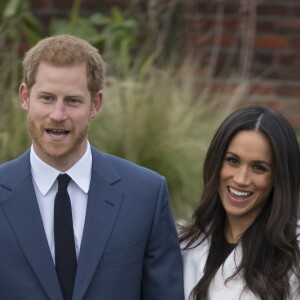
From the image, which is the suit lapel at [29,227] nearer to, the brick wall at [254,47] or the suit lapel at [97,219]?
the suit lapel at [97,219]

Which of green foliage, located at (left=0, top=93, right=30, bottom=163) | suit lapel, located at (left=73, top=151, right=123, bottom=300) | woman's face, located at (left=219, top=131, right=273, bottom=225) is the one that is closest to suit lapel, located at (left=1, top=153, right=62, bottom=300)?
suit lapel, located at (left=73, top=151, right=123, bottom=300)

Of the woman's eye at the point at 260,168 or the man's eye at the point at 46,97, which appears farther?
the woman's eye at the point at 260,168

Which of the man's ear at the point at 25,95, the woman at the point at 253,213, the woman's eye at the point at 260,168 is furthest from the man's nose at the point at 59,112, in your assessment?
the woman's eye at the point at 260,168

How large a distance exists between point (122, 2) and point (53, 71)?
5.04 meters

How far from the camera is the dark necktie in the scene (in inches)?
162

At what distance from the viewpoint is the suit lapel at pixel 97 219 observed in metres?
4.13

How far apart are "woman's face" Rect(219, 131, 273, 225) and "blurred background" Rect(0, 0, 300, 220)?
2.67 metres

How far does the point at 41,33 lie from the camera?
332 inches

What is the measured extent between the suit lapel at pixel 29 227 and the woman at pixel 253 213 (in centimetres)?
66

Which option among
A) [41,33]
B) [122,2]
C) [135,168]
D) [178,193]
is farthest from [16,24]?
[135,168]

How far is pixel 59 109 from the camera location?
13.2 ft

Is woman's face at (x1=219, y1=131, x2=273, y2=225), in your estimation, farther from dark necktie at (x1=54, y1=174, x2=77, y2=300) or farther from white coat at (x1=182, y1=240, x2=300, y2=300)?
dark necktie at (x1=54, y1=174, x2=77, y2=300)

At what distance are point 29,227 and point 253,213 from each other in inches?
38.8

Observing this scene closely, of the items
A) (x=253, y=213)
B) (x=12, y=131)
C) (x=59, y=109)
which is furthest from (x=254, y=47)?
(x=59, y=109)
